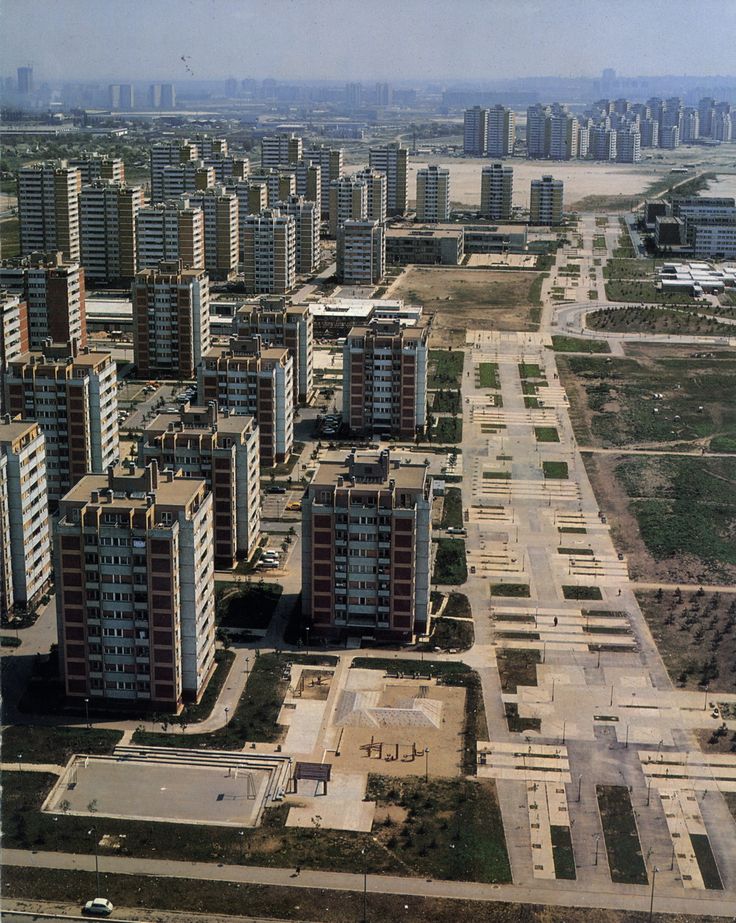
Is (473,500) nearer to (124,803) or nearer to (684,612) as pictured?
(684,612)

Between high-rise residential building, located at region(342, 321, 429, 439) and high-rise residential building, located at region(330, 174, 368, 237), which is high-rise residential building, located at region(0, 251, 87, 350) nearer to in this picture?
high-rise residential building, located at region(342, 321, 429, 439)

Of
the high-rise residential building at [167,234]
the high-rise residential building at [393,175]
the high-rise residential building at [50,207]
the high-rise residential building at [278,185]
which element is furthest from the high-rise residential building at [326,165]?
the high-rise residential building at [167,234]

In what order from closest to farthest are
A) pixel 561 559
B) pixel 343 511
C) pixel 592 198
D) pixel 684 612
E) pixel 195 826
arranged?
pixel 195 826 < pixel 343 511 < pixel 684 612 < pixel 561 559 < pixel 592 198

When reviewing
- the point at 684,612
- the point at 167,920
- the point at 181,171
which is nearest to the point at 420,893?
the point at 167,920

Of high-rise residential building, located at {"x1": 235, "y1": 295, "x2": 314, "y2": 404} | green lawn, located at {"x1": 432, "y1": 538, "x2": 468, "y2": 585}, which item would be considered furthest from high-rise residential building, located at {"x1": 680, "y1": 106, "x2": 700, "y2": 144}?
green lawn, located at {"x1": 432, "y1": 538, "x2": 468, "y2": 585}

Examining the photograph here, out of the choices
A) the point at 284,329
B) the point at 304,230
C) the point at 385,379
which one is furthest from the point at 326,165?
the point at 385,379

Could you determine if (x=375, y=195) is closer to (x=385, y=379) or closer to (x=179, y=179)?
(x=179, y=179)

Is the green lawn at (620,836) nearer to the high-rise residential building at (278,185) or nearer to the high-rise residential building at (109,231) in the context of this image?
the high-rise residential building at (109,231)
